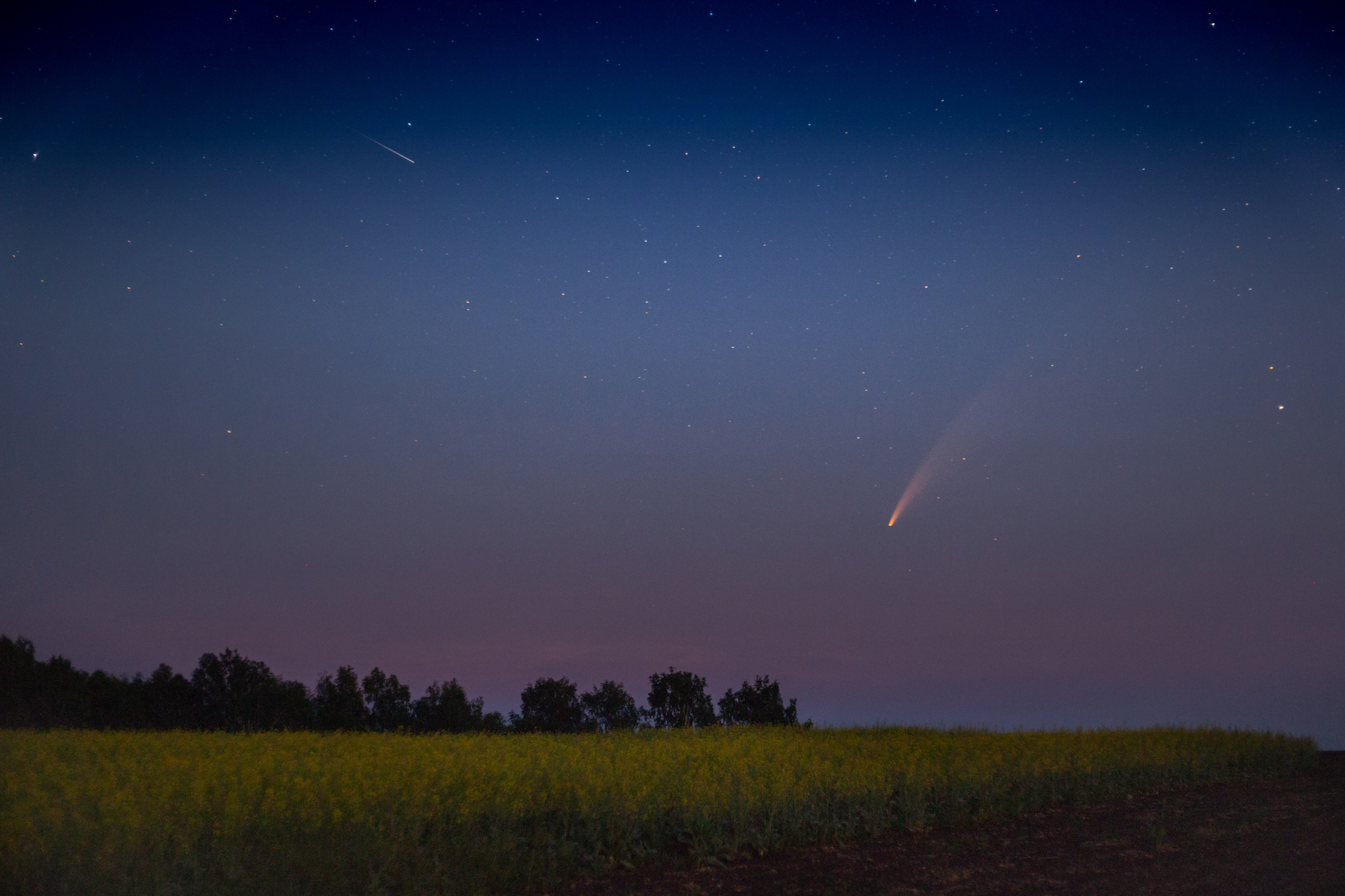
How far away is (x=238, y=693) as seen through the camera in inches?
1337

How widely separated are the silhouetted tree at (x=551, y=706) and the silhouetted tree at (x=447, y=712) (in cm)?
292

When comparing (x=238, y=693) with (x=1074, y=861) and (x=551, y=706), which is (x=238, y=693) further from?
(x=1074, y=861)

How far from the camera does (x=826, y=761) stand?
14383 mm

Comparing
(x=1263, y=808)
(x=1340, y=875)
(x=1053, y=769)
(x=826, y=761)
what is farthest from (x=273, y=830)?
(x=1263, y=808)

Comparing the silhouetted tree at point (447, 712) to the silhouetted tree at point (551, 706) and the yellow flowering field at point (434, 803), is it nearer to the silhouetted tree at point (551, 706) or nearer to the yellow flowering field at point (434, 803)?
the silhouetted tree at point (551, 706)

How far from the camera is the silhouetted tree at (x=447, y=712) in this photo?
37219 millimetres

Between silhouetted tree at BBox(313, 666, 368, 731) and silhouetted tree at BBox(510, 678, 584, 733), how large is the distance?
308 inches

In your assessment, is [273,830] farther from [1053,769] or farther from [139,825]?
[1053,769]

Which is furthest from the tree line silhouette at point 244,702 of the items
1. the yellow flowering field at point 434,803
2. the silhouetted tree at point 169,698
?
the yellow flowering field at point 434,803

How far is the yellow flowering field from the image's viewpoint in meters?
7.94

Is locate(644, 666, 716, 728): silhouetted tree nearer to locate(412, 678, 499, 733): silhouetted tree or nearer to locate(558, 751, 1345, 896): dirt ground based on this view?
locate(412, 678, 499, 733): silhouetted tree

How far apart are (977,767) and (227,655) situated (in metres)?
30.1

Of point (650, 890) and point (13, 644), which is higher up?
point (13, 644)

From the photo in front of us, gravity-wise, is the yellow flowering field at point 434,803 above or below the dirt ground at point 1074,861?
above
